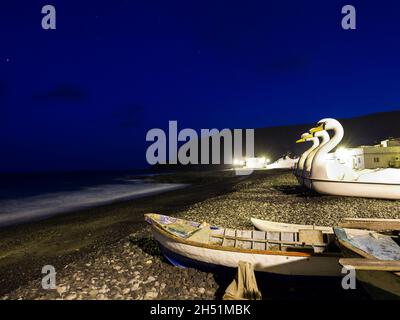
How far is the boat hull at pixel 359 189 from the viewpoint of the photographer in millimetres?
14328

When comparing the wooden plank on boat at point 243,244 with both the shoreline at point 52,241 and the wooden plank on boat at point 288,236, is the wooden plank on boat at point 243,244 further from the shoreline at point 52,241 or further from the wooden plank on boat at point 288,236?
the shoreline at point 52,241

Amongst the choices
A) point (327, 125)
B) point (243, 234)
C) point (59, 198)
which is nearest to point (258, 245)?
point (243, 234)

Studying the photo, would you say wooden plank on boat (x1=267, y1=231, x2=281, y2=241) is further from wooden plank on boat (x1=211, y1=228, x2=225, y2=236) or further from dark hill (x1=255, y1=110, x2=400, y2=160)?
dark hill (x1=255, y1=110, x2=400, y2=160)

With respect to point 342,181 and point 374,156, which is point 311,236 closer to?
point 342,181

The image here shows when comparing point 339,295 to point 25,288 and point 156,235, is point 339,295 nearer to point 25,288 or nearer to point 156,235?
point 156,235

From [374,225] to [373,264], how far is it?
3.02 m

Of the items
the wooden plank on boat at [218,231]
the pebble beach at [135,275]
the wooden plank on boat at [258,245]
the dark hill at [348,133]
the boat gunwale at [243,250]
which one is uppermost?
the dark hill at [348,133]

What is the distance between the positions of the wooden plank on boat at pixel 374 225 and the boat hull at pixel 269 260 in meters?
1.86

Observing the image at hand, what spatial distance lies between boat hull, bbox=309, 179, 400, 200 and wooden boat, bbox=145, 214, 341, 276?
9.53m

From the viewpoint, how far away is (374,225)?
6.86 meters

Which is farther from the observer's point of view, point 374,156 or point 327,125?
point 374,156

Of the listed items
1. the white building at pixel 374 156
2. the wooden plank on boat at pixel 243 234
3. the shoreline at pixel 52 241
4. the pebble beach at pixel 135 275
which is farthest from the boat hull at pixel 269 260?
the white building at pixel 374 156

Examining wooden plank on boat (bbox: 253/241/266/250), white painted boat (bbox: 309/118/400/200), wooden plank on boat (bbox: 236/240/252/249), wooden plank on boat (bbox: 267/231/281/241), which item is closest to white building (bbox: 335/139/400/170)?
white painted boat (bbox: 309/118/400/200)

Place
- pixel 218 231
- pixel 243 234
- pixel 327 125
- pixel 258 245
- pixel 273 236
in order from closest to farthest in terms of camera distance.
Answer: pixel 258 245, pixel 273 236, pixel 243 234, pixel 218 231, pixel 327 125
